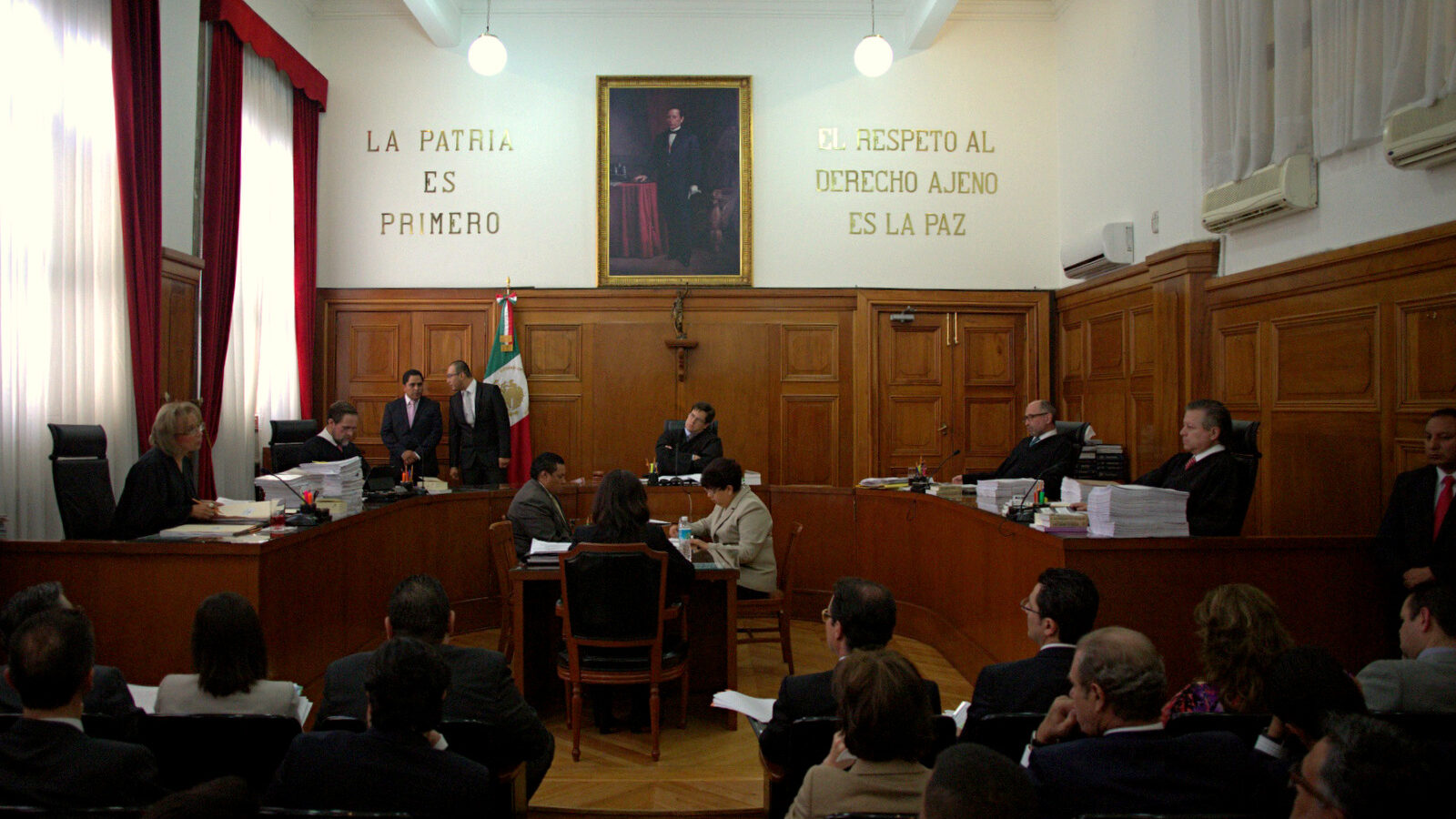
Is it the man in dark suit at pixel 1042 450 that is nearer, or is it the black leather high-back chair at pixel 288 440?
the man in dark suit at pixel 1042 450

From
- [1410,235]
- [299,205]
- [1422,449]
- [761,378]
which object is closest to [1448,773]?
[1422,449]

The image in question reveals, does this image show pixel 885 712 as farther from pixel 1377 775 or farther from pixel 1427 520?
pixel 1427 520

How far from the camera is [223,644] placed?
230 cm

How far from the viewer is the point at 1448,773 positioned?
5.58 ft

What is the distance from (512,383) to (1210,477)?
583cm

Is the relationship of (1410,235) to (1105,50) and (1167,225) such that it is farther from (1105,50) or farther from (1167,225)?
(1105,50)

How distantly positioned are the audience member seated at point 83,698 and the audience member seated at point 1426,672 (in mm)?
3101

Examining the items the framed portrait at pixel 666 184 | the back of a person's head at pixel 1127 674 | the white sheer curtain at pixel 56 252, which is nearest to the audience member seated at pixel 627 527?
the back of a person's head at pixel 1127 674

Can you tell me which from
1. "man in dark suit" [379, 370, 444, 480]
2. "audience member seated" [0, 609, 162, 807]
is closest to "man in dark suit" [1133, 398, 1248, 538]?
"audience member seated" [0, 609, 162, 807]

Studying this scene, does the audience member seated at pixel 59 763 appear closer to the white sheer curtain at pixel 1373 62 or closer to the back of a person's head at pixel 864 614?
the back of a person's head at pixel 864 614

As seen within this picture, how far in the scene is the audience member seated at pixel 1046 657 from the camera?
7.94ft

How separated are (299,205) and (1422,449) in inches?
319

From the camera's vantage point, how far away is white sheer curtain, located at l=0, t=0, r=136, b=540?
15.6 ft

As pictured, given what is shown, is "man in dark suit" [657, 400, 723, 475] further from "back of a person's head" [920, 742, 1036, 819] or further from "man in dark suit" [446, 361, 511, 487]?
"back of a person's head" [920, 742, 1036, 819]
